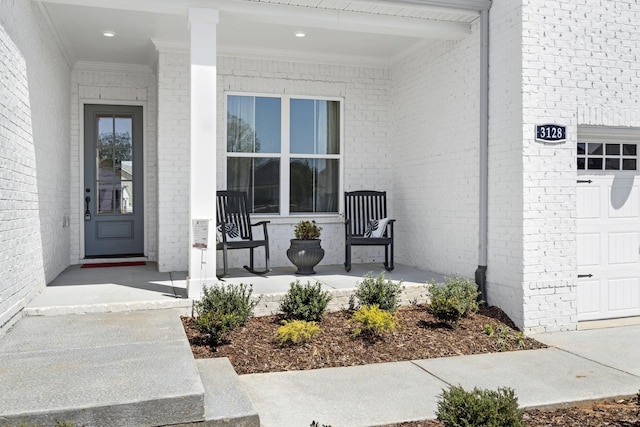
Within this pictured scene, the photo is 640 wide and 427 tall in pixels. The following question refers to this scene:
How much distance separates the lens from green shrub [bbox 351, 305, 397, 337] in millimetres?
4441

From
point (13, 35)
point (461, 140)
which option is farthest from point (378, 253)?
point (13, 35)

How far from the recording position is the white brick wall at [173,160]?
267 inches

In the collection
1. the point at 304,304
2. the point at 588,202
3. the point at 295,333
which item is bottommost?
the point at 295,333

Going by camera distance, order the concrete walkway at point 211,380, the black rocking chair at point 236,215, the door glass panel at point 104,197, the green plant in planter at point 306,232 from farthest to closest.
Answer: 1. the door glass panel at point 104,197
2. the black rocking chair at point 236,215
3. the green plant in planter at point 306,232
4. the concrete walkway at point 211,380

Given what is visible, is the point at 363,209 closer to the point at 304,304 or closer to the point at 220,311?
the point at 304,304

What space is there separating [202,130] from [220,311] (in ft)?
5.56

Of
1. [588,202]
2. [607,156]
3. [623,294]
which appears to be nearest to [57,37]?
[588,202]

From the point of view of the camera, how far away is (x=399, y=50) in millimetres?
7121

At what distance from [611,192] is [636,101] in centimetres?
94

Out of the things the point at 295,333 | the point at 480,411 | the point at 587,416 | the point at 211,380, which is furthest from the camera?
the point at 295,333

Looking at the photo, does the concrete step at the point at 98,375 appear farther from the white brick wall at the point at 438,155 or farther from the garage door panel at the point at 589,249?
the garage door panel at the point at 589,249

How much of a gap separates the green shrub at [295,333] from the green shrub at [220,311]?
0.37 meters

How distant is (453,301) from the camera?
15.9 ft

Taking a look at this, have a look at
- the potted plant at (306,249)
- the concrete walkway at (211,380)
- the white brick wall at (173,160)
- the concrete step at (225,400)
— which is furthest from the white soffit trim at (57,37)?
the concrete step at (225,400)
